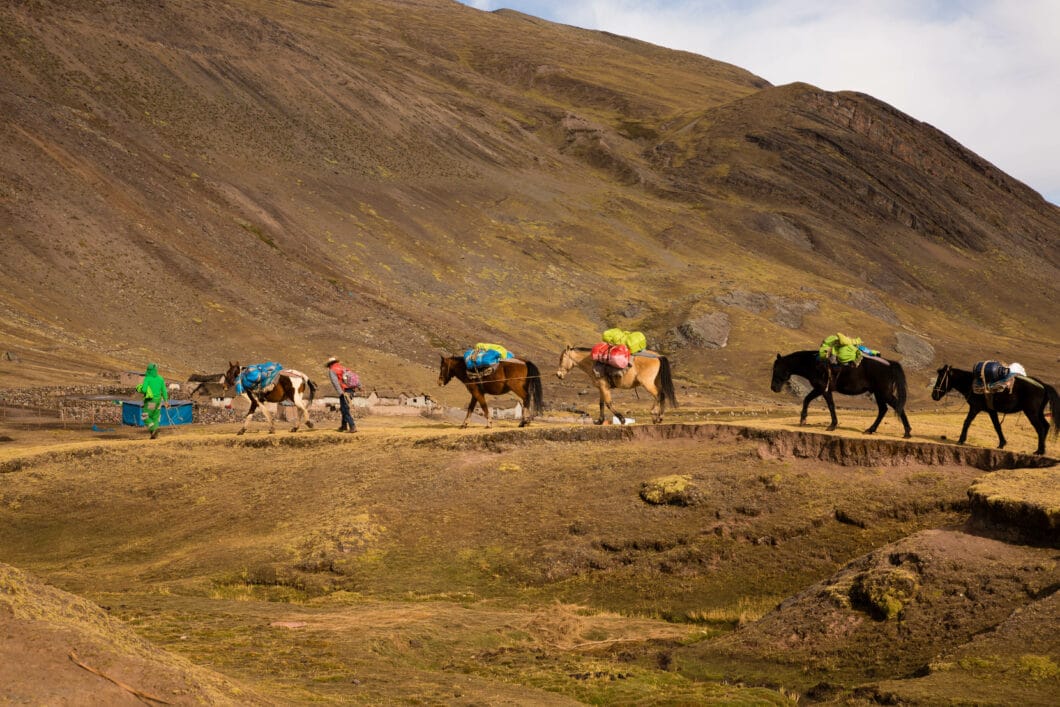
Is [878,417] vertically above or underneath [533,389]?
underneath

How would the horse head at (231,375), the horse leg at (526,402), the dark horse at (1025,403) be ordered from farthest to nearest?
the horse head at (231,375) < the horse leg at (526,402) < the dark horse at (1025,403)

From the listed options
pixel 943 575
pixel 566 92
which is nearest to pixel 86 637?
pixel 943 575

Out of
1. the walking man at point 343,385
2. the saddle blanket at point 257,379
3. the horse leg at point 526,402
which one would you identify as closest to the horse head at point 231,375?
the saddle blanket at point 257,379

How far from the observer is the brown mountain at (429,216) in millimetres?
69562

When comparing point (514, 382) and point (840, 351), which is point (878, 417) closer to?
point (840, 351)

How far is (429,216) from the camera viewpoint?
102250 millimetres

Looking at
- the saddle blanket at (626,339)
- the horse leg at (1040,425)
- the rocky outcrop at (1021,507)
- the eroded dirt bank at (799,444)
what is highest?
the saddle blanket at (626,339)

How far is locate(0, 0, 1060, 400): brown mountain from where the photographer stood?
69562 mm

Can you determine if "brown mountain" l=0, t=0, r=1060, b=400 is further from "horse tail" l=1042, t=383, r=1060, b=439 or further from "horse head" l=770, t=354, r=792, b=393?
"horse tail" l=1042, t=383, r=1060, b=439

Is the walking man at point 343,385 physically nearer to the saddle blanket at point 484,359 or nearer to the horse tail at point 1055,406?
the saddle blanket at point 484,359

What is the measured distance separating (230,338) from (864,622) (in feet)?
185

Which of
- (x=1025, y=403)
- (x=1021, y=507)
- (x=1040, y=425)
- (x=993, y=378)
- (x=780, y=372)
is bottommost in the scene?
(x=1021, y=507)

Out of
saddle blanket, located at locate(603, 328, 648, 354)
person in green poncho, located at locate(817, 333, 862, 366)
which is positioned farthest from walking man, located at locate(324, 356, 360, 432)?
person in green poncho, located at locate(817, 333, 862, 366)

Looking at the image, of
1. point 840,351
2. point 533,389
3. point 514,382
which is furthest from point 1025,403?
point 514,382
